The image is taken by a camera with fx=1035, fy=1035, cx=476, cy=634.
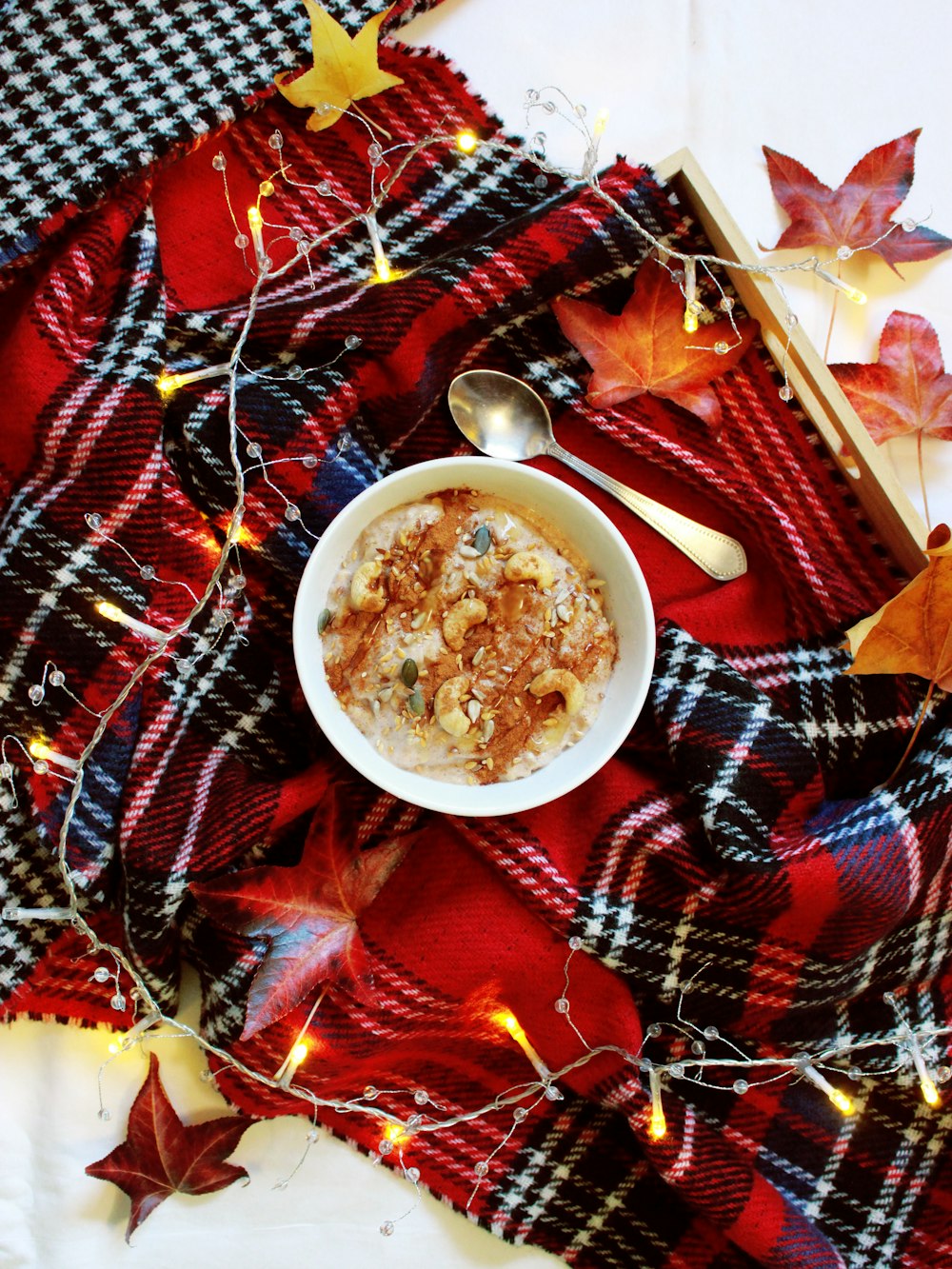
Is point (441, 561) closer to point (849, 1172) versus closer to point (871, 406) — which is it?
point (871, 406)

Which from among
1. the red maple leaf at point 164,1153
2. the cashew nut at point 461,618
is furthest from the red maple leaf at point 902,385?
the red maple leaf at point 164,1153

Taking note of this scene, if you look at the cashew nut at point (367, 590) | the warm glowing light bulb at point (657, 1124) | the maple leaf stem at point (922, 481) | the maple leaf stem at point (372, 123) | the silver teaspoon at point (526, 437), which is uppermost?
the maple leaf stem at point (372, 123)

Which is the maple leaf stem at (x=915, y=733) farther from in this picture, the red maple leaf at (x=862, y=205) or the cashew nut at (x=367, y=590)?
the cashew nut at (x=367, y=590)

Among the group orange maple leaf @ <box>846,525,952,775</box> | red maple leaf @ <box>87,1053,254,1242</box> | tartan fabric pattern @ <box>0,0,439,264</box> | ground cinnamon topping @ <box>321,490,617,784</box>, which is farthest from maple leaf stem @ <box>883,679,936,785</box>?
tartan fabric pattern @ <box>0,0,439,264</box>

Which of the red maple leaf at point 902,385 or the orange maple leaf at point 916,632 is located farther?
the red maple leaf at point 902,385

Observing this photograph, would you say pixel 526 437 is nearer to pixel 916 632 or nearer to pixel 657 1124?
pixel 916 632

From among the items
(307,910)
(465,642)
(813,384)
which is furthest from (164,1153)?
(813,384)
